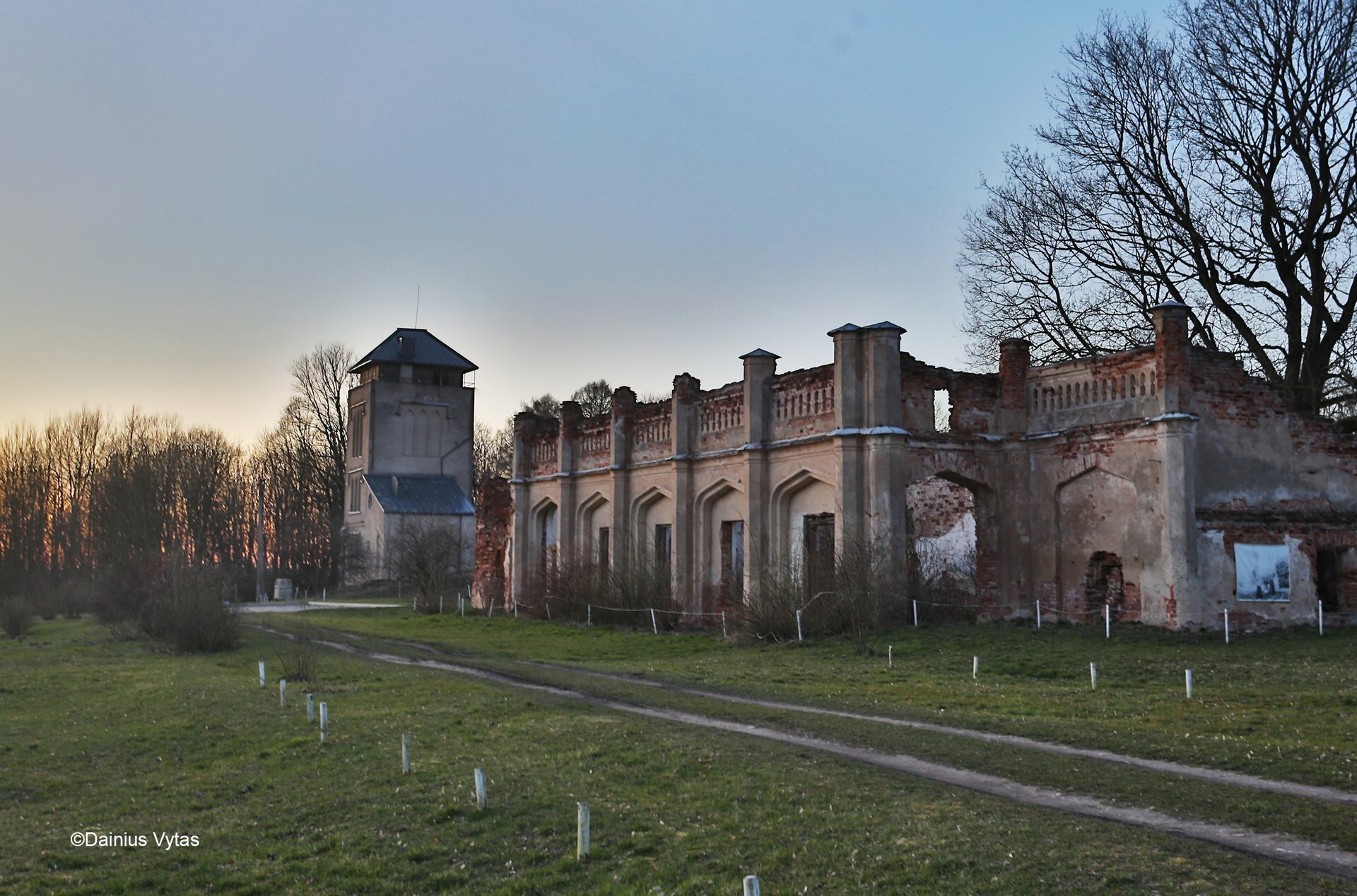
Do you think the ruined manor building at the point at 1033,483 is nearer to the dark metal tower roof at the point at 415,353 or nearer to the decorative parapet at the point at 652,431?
the decorative parapet at the point at 652,431

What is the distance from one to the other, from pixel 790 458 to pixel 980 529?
4.36 metres

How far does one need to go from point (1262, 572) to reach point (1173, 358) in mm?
4248

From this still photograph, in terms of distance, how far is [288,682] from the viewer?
65.9ft

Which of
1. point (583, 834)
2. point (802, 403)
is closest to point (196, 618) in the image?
point (802, 403)

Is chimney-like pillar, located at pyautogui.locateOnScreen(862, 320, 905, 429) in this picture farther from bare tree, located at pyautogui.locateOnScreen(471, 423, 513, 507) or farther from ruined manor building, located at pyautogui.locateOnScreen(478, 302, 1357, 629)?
bare tree, located at pyautogui.locateOnScreen(471, 423, 513, 507)

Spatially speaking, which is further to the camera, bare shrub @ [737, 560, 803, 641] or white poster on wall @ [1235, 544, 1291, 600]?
bare shrub @ [737, 560, 803, 641]

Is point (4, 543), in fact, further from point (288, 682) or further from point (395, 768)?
point (395, 768)

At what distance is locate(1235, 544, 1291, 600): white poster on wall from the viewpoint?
72.6 feet

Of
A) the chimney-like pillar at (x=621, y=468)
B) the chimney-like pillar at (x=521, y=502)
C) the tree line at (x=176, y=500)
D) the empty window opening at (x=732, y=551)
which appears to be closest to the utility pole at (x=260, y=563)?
the tree line at (x=176, y=500)

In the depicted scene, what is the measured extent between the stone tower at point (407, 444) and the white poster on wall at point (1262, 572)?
155 ft

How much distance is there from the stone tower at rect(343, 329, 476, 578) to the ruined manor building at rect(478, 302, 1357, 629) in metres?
36.5

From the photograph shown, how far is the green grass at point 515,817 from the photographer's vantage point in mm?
8695

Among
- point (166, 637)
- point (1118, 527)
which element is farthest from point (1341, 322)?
point (166, 637)

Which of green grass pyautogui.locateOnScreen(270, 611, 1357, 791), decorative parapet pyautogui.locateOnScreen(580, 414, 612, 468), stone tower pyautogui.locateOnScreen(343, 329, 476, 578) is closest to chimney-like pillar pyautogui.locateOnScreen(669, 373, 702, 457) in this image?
decorative parapet pyautogui.locateOnScreen(580, 414, 612, 468)
